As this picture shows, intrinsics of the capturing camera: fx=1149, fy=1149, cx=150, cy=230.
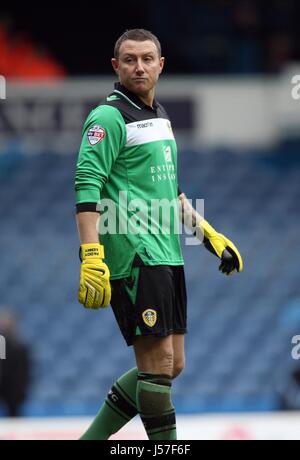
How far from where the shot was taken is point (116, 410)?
15.8ft

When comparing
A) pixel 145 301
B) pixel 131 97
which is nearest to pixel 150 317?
pixel 145 301

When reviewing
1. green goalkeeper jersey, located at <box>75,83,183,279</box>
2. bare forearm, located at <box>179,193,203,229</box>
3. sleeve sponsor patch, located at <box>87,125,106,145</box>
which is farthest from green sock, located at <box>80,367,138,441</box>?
sleeve sponsor patch, located at <box>87,125,106,145</box>

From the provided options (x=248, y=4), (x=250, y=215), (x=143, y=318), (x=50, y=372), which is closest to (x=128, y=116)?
(x=143, y=318)

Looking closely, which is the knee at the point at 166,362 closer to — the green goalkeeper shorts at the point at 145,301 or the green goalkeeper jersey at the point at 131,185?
the green goalkeeper shorts at the point at 145,301

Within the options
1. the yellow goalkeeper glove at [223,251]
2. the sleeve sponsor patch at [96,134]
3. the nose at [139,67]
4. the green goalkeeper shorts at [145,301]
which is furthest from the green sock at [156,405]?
the nose at [139,67]

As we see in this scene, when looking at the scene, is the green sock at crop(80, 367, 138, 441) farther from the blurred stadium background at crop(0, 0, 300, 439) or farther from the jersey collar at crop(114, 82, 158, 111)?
the blurred stadium background at crop(0, 0, 300, 439)

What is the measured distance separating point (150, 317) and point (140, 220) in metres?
0.39

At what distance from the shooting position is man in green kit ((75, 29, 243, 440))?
443 centimetres

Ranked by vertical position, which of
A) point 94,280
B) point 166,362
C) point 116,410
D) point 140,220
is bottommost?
point 116,410

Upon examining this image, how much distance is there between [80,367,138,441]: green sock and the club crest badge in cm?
40

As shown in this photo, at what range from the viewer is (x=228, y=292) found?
13078 mm

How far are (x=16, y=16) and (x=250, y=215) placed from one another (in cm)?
380

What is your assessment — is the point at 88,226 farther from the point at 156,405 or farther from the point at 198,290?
the point at 198,290
